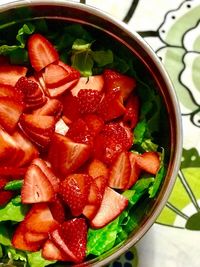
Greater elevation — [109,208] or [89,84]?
[89,84]

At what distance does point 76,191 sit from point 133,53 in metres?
0.20

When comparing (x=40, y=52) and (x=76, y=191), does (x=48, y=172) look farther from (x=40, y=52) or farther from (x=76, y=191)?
(x=40, y=52)

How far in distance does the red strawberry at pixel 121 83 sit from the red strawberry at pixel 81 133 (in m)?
0.06

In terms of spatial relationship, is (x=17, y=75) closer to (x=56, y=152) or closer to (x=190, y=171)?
(x=56, y=152)

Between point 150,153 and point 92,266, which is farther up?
point 150,153

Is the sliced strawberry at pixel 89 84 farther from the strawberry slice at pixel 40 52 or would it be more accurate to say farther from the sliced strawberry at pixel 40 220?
the sliced strawberry at pixel 40 220

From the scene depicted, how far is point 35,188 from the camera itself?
0.80 meters

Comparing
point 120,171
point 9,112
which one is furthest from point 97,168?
point 9,112

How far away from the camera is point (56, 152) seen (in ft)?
2.68

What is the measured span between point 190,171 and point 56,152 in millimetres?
217

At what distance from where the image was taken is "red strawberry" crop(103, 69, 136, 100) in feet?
2.73

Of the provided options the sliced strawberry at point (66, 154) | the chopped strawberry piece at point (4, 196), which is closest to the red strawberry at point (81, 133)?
the sliced strawberry at point (66, 154)

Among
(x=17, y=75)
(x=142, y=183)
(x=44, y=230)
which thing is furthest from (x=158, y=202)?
(x=17, y=75)

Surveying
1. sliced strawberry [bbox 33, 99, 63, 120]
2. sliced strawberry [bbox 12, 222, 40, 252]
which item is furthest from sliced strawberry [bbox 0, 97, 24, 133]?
sliced strawberry [bbox 12, 222, 40, 252]
